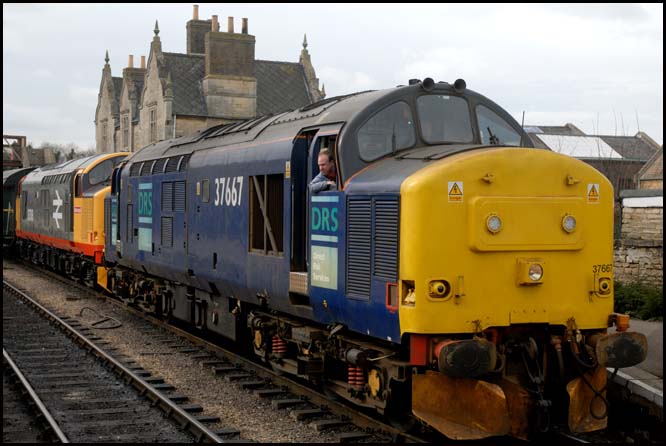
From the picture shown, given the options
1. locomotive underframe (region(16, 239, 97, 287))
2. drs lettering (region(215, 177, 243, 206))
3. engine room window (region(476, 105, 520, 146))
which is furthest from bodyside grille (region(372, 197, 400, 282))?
locomotive underframe (region(16, 239, 97, 287))

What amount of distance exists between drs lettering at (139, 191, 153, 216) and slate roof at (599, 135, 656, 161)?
42.5m

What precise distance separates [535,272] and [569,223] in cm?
58

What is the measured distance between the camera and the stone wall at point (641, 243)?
16.0 m

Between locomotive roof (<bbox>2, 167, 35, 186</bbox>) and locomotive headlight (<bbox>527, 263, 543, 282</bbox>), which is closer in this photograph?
locomotive headlight (<bbox>527, 263, 543, 282</bbox>)

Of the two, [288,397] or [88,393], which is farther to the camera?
[88,393]

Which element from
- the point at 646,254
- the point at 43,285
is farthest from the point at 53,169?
the point at 646,254

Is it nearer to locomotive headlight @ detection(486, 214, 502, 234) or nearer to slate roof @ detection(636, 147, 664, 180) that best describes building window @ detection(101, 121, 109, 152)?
slate roof @ detection(636, 147, 664, 180)

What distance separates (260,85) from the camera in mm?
48969

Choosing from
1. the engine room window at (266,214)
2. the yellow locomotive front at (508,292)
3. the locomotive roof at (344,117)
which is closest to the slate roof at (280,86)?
the locomotive roof at (344,117)

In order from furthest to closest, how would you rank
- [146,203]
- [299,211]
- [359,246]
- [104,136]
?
[104,136] → [146,203] → [299,211] → [359,246]

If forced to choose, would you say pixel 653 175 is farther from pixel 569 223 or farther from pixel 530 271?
pixel 530 271

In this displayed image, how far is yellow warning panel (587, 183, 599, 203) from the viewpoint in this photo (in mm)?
8047

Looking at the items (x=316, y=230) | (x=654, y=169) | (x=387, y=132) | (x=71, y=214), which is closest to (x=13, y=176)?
(x=71, y=214)

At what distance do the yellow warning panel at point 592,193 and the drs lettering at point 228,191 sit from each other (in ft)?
14.9
